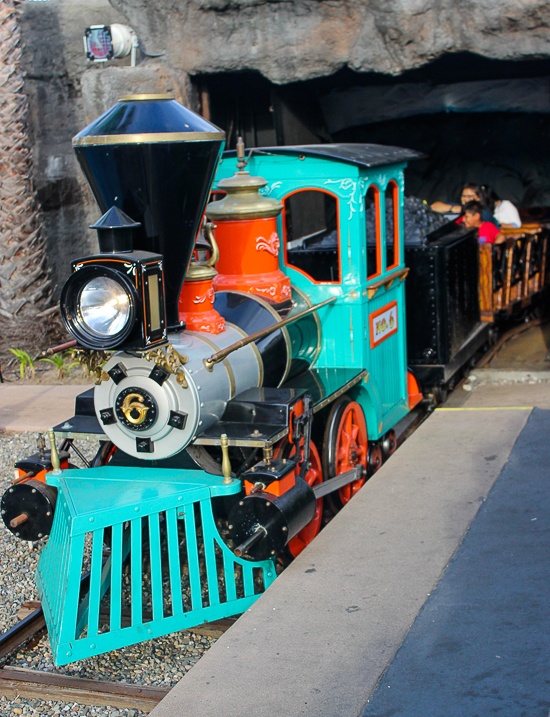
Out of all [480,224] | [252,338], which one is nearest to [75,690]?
[252,338]

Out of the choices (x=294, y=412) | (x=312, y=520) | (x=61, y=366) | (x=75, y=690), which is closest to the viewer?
(x=75, y=690)

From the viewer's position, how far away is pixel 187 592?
3928 mm

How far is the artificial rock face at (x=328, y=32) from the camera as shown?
778 cm

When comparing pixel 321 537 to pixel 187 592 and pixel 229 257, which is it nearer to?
pixel 187 592

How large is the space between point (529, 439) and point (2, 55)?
665cm

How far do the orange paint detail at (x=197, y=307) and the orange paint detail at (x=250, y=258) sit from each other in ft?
1.81

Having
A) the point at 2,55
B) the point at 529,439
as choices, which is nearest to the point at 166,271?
the point at 529,439

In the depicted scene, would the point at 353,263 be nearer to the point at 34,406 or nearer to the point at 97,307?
the point at 97,307

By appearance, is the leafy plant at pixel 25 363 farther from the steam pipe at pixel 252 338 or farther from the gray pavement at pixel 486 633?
the gray pavement at pixel 486 633

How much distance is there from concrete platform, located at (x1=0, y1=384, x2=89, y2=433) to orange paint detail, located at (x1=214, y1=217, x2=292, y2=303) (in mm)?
2659

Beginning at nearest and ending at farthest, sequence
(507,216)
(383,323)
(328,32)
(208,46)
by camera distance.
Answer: (383,323) < (328,32) < (208,46) < (507,216)

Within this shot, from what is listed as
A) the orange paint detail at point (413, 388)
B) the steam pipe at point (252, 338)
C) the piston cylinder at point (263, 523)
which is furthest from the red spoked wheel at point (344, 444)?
the orange paint detail at point (413, 388)

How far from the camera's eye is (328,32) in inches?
329

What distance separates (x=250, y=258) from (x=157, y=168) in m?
1.13
